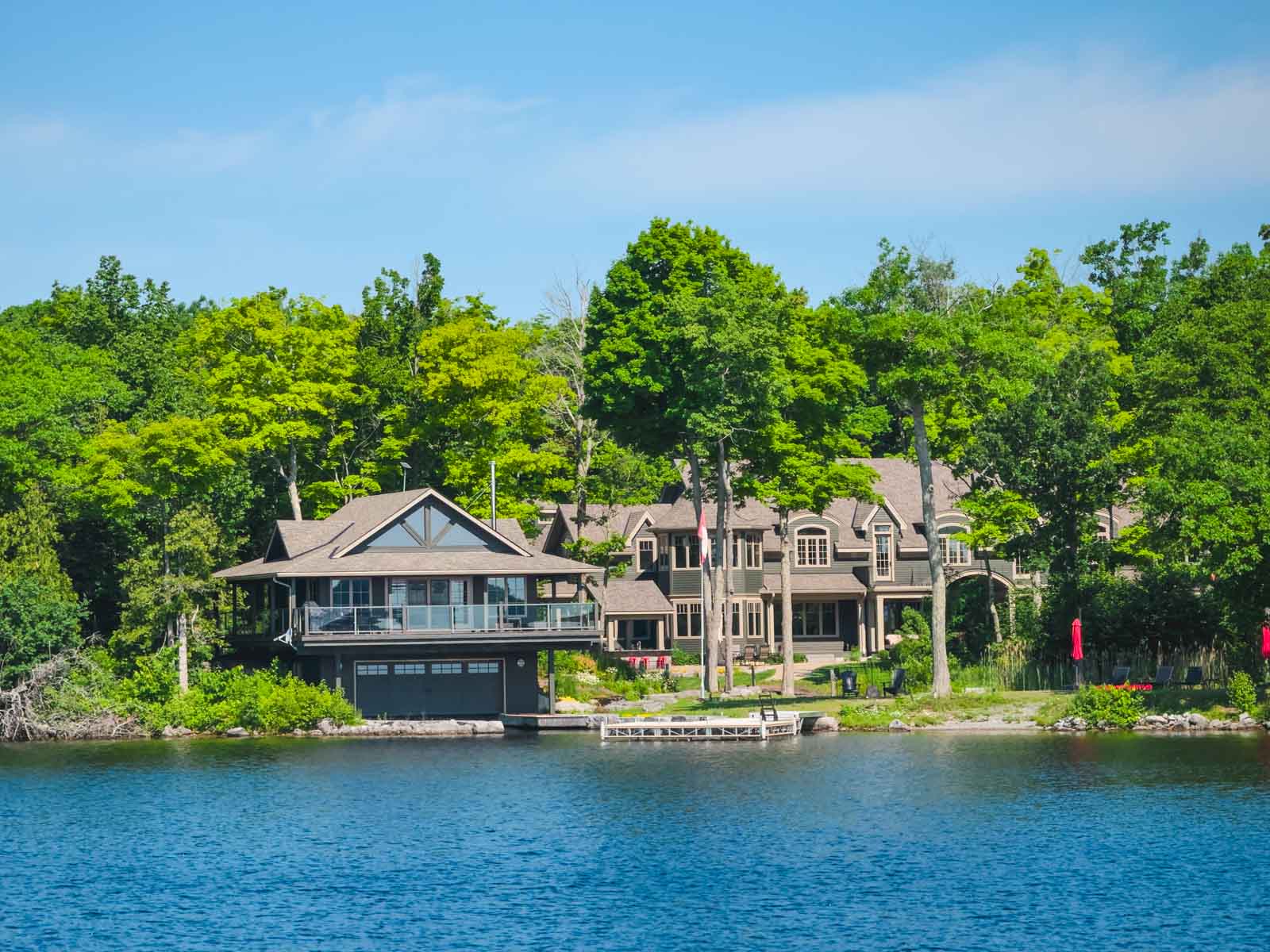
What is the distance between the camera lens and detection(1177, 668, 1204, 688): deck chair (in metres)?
57.4

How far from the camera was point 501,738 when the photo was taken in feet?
188

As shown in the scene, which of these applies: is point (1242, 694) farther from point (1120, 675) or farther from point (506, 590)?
point (506, 590)

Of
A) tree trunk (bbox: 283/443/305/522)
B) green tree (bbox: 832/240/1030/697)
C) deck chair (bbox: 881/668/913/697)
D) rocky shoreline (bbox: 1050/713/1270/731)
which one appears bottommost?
rocky shoreline (bbox: 1050/713/1270/731)

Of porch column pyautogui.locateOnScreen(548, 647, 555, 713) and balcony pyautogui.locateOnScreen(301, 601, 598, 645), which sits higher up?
balcony pyautogui.locateOnScreen(301, 601, 598, 645)

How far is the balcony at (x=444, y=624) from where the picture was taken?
2276 inches

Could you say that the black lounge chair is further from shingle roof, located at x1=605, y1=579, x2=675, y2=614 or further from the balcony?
shingle roof, located at x1=605, y1=579, x2=675, y2=614

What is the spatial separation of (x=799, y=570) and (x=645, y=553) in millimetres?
8027

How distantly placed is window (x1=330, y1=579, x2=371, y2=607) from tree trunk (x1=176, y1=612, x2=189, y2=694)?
5866 millimetres

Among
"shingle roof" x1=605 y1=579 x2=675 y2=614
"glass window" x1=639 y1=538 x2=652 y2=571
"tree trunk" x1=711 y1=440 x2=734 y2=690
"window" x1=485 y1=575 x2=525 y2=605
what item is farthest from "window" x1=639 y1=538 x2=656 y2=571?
"window" x1=485 y1=575 x2=525 y2=605

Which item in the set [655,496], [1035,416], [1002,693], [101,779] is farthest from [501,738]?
[655,496]

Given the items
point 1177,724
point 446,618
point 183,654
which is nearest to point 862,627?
point 1177,724

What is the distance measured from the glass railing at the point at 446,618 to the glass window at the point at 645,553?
2570 cm

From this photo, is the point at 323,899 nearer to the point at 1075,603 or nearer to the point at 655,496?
the point at 1075,603

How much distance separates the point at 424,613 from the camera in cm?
5822
